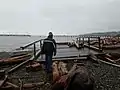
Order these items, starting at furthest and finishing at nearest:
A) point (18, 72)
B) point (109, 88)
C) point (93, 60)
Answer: point (93, 60)
point (18, 72)
point (109, 88)

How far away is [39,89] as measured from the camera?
24.3 ft

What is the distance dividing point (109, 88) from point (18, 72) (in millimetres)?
5212

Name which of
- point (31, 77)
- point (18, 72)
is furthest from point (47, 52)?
point (18, 72)

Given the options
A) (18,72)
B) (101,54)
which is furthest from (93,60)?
(18,72)

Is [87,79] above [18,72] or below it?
above

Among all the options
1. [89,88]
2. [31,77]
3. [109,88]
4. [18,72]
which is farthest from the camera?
[18,72]

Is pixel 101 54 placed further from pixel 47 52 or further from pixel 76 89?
pixel 76 89

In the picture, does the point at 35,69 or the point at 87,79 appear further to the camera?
the point at 35,69

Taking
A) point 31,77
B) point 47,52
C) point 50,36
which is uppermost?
point 50,36

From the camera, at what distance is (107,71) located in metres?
9.94

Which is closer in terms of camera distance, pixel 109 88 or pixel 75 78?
pixel 75 78

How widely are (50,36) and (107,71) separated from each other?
3.18 m

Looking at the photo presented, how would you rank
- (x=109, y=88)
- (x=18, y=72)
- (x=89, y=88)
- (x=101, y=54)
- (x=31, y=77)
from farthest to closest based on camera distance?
1. (x=101, y=54)
2. (x=18, y=72)
3. (x=31, y=77)
4. (x=109, y=88)
5. (x=89, y=88)

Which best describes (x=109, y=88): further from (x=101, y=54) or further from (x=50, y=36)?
(x=101, y=54)
